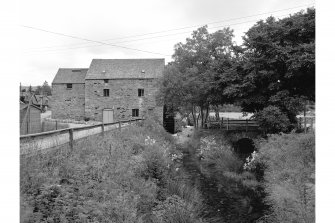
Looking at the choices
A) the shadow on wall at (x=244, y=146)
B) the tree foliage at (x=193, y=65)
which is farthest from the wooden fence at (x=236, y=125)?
the tree foliage at (x=193, y=65)

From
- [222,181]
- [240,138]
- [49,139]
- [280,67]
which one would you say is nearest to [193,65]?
[240,138]

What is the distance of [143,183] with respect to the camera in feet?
27.6

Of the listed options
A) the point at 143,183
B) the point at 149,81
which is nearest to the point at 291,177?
the point at 143,183

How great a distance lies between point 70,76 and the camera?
34.4 metres

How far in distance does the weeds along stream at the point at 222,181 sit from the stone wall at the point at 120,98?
1139 centimetres

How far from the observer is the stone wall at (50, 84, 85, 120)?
3328cm

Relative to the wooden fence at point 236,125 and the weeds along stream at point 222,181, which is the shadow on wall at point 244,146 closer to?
the weeds along stream at point 222,181

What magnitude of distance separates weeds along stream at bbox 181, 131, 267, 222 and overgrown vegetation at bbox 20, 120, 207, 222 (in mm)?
961

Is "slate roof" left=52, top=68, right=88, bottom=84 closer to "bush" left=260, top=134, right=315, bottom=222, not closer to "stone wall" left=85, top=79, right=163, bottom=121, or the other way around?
"stone wall" left=85, top=79, right=163, bottom=121

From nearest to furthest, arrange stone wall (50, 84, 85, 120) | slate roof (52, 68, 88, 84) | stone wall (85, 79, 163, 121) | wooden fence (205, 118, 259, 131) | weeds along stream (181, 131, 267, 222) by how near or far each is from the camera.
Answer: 1. weeds along stream (181, 131, 267, 222)
2. wooden fence (205, 118, 259, 131)
3. stone wall (85, 79, 163, 121)
4. stone wall (50, 84, 85, 120)
5. slate roof (52, 68, 88, 84)

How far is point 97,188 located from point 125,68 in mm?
27590

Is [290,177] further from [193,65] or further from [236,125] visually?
[193,65]

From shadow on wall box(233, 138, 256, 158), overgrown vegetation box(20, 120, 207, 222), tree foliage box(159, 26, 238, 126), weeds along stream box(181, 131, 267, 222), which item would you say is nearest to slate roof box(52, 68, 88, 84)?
tree foliage box(159, 26, 238, 126)

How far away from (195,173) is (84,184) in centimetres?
885
